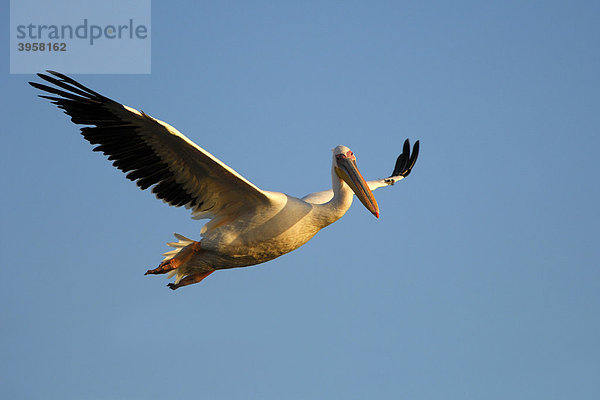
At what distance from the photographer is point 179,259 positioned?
35.8 ft

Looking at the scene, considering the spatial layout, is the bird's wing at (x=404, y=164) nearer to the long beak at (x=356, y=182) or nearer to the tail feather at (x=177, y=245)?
the long beak at (x=356, y=182)

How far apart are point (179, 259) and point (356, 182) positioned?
257 centimetres

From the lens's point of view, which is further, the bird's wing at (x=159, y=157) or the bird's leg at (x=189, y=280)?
the bird's leg at (x=189, y=280)

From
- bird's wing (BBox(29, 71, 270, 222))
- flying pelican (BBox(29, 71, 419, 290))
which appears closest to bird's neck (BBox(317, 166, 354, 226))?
flying pelican (BBox(29, 71, 419, 290))

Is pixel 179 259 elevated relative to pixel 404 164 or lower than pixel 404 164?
lower

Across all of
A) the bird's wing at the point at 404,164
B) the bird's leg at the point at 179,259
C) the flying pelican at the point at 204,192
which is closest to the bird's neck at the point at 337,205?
the flying pelican at the point at 204,192

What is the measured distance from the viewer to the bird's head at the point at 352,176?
35.7 feet

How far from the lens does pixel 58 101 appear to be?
33.2 ft

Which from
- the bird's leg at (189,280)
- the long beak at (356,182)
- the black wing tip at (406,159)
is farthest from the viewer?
the black wing tip at (406,159)

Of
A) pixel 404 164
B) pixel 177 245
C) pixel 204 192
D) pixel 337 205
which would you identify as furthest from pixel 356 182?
pixel 404 164

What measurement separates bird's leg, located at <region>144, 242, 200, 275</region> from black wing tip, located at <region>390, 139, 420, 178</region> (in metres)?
5.28

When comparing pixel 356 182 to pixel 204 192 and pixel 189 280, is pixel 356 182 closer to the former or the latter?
pixel 204 192

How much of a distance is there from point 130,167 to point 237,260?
1859mm

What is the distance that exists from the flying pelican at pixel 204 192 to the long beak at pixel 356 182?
1cm
